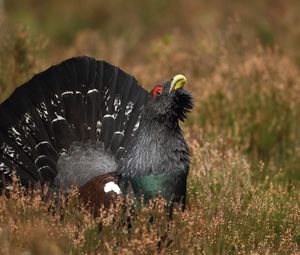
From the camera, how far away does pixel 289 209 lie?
6.02 meters

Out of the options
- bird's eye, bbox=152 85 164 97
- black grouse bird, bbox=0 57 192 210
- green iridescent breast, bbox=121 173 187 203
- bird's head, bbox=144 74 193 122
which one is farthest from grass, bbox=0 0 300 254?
bird's eye, bbox=152 85 164 97

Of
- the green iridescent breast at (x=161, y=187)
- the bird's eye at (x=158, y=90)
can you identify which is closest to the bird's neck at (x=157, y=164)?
the green iridescent breast at (x=161, y=187)

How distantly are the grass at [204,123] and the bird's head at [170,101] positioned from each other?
2.23 feet

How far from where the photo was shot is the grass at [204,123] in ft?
16.1

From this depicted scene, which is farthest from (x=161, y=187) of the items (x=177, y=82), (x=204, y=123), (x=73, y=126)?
(x=204, y=123)

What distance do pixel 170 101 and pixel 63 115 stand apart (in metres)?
1.16

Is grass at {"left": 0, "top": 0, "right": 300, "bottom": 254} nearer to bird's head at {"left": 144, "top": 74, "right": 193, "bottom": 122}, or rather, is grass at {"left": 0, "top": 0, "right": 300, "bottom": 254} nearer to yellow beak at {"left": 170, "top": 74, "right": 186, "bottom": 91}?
bird's head at {"left": 144, "top": 74, "right": 193, "bottom": 122}

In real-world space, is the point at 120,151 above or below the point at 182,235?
above

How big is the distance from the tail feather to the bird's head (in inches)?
33.6

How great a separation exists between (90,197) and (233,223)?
988 mm

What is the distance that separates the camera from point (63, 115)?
6.30 metres

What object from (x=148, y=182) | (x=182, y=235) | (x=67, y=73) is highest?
(x=67, y=73)

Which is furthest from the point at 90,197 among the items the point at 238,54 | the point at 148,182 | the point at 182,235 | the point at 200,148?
the point at 238,54

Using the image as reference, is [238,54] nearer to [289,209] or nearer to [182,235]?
[289,209]
